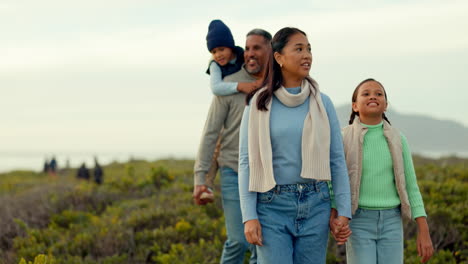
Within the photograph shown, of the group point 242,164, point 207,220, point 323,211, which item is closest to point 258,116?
point 242,164

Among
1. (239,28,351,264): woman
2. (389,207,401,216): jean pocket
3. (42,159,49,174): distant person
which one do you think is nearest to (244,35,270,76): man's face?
(239,28,351,264): woman

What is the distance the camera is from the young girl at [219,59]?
492 cm

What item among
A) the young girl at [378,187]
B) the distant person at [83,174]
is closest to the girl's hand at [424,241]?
the young girl at [378,187]

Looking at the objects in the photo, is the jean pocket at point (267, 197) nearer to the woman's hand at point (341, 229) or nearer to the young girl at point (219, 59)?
the woman's hand at point (341, 229)

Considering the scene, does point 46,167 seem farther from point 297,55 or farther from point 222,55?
point 297,55

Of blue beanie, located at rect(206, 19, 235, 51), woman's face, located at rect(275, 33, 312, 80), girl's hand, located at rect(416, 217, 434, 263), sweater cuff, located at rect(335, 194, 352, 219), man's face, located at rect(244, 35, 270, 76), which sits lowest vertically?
girl's hand, located at rect(416, 217, 434, 263)

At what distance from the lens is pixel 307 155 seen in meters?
3.38

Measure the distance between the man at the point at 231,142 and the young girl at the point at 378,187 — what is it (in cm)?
106

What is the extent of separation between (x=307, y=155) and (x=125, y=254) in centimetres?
476

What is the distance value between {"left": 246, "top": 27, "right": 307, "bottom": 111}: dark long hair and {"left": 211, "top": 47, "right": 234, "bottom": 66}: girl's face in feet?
4.69

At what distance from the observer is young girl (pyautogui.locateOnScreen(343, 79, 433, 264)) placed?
3.77 meters

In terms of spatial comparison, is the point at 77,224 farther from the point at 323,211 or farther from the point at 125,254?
the point at 323,211

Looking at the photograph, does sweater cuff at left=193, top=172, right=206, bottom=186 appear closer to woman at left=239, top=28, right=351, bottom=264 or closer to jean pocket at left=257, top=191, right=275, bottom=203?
woman at left=239, top=28, right=351, bottom=264

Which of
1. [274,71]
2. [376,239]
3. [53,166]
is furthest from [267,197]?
[53,166]
